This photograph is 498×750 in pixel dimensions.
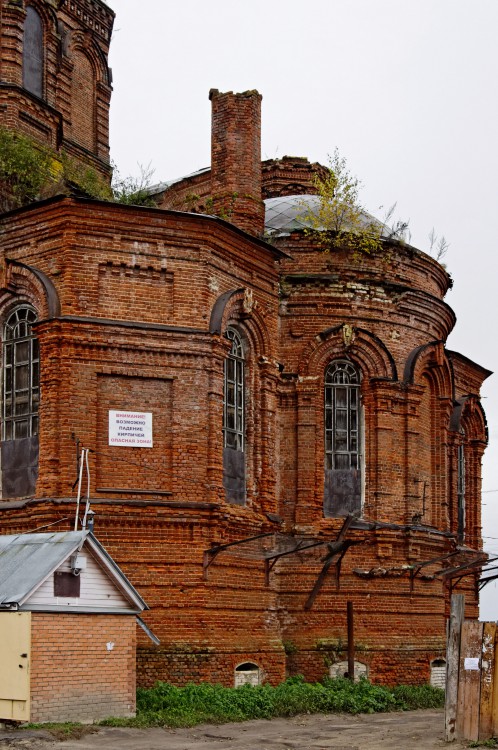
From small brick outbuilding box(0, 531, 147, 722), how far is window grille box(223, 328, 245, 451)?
4520 millimetres

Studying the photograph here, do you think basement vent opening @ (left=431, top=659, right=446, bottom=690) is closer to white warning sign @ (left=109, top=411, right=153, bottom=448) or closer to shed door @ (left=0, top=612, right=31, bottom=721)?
white warning sign @ (left=109, top=411, right=153, bottom=448)

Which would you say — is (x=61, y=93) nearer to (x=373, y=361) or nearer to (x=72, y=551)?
(x=373, y=361)

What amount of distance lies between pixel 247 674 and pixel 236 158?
9.21 m

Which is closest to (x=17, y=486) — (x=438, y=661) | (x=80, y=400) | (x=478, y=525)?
(x=80, y=400)

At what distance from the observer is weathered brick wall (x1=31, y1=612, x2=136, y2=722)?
14.6 m

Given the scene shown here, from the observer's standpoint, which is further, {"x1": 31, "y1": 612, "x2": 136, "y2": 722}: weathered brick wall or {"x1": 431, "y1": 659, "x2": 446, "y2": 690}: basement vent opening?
{"x1": 431, "y1": 659, "x2": 446, "y2": 690}: basement vent opening

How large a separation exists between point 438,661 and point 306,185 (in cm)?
1263

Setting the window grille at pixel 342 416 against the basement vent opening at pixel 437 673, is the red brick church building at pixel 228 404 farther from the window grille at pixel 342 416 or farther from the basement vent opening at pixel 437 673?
the basement vent opening at pixel 437 673

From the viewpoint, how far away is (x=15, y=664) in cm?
1452

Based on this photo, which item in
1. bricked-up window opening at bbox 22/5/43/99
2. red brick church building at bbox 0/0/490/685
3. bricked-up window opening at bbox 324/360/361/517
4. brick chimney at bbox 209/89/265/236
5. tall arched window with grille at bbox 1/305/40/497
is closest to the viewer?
red brick church building at bbox 0/0/490/685

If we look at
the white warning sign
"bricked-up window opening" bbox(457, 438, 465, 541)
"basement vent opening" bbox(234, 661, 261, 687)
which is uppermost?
the white warning sign

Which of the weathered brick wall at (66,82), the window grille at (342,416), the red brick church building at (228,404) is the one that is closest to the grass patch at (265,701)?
the red brick church building at (228,404)

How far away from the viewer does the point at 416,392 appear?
22.5 meters

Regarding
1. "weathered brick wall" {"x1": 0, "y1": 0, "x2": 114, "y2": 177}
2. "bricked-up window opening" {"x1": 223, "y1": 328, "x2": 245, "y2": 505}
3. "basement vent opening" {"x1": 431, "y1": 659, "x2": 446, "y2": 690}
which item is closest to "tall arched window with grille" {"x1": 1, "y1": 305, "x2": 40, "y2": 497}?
"bricked-up window opening" {"x1": 223, "y1": 328, "x2": 245, "y2": 505}
